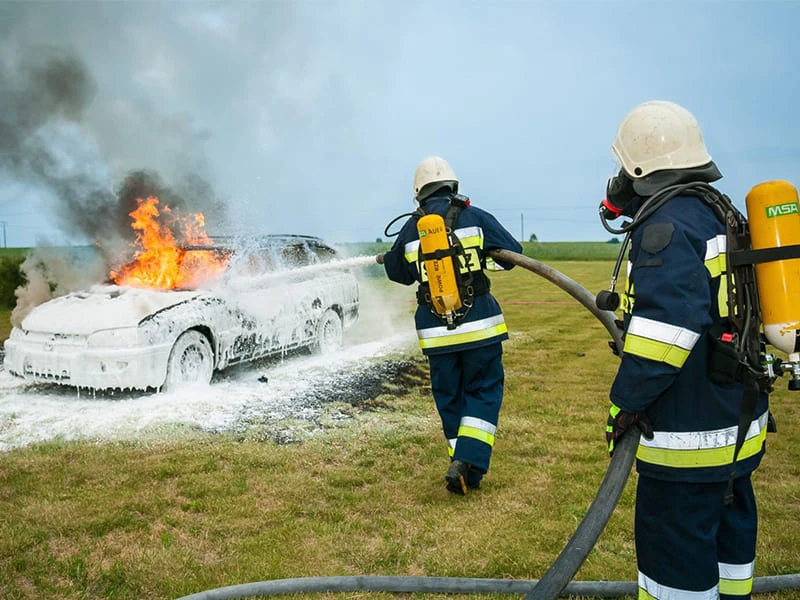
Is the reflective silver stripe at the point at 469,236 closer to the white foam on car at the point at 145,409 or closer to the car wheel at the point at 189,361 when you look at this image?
the white foam on car at the point at 145,409

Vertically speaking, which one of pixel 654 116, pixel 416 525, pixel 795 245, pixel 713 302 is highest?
pixel 654 116

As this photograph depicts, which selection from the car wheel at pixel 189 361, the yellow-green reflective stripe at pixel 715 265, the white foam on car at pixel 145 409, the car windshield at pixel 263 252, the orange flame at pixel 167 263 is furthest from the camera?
the car windshield at pixel 263 252

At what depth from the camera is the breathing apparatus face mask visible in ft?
9.52

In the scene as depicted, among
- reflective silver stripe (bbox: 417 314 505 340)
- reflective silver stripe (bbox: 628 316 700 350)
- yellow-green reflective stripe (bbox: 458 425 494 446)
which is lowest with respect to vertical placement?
yellow-green reflective stripe (bbox: 458 425 494 446)

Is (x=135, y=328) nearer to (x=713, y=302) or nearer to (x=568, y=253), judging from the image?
(x=713, y=302)

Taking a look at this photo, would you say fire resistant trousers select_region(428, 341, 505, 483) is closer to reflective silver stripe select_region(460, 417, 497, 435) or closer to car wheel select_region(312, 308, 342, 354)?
reflective silver stripe select_region(460, 417, 497, 435)

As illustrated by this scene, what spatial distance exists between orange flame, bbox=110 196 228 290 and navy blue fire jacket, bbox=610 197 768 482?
5.98 m

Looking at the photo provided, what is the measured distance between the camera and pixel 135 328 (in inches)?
255

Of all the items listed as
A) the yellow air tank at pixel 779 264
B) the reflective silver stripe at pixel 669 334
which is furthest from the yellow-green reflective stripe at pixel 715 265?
the reflective silver stripe at pixel 669 334

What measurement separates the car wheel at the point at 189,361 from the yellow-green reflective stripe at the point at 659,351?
5.39 m

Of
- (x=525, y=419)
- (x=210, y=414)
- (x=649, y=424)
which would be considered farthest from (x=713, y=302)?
(x=210, y=414)

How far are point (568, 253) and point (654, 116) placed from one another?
124 ft

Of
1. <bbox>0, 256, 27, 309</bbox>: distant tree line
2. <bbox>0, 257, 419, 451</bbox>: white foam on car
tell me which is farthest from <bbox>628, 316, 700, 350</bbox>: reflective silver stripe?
<bbox>0, 256, 27, 309</bbox>: distant tree line

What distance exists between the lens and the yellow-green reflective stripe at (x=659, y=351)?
235 cm
